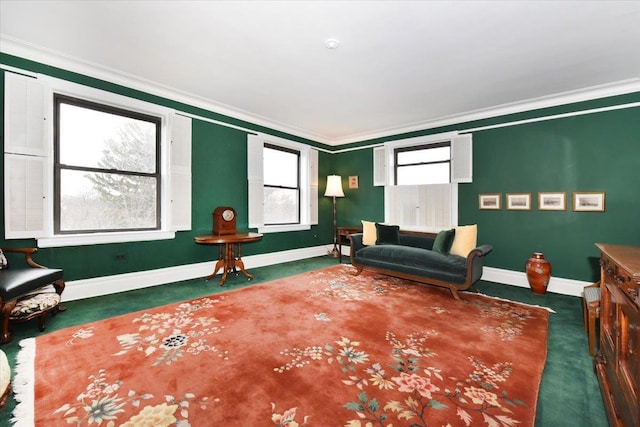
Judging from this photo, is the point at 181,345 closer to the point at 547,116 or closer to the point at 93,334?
the point at 93,334

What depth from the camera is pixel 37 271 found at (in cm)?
254

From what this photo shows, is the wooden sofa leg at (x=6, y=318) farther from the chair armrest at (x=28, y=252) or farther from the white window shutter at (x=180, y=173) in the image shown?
the white window shutter at (x=180, y=173)

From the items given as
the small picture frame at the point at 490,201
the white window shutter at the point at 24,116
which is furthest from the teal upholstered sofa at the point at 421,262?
the white window shutter at the point at 24,116

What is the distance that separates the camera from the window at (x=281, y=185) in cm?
541

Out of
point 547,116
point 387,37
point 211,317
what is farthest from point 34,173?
point 547,116

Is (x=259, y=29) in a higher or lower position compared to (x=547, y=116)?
higher

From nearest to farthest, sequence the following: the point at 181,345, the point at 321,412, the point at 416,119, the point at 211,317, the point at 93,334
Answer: the point at 321,412 → the point at 181,345 → the point at 93,334 → the point at 211,317 → the point at 416,119

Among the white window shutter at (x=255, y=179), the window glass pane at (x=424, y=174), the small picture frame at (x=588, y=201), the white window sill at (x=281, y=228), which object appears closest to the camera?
the small picture frame at (x=588, y=201)

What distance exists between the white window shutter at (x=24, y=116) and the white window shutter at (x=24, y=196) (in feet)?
0.36

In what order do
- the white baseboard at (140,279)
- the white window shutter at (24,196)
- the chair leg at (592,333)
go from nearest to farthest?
the chair leg at (592,333) < the white window shutter at (24,196) < the white baseboard at (140,279)

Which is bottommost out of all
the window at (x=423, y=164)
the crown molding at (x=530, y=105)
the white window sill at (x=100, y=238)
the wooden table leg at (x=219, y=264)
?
the wooden table leg at (x=219, y=264)

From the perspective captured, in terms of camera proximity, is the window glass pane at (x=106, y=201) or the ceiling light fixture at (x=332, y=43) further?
the window glass pane at (x=106, y=201)

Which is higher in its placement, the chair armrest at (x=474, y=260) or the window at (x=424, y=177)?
the window at (x=424, y=177)

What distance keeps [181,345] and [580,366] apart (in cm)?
302
